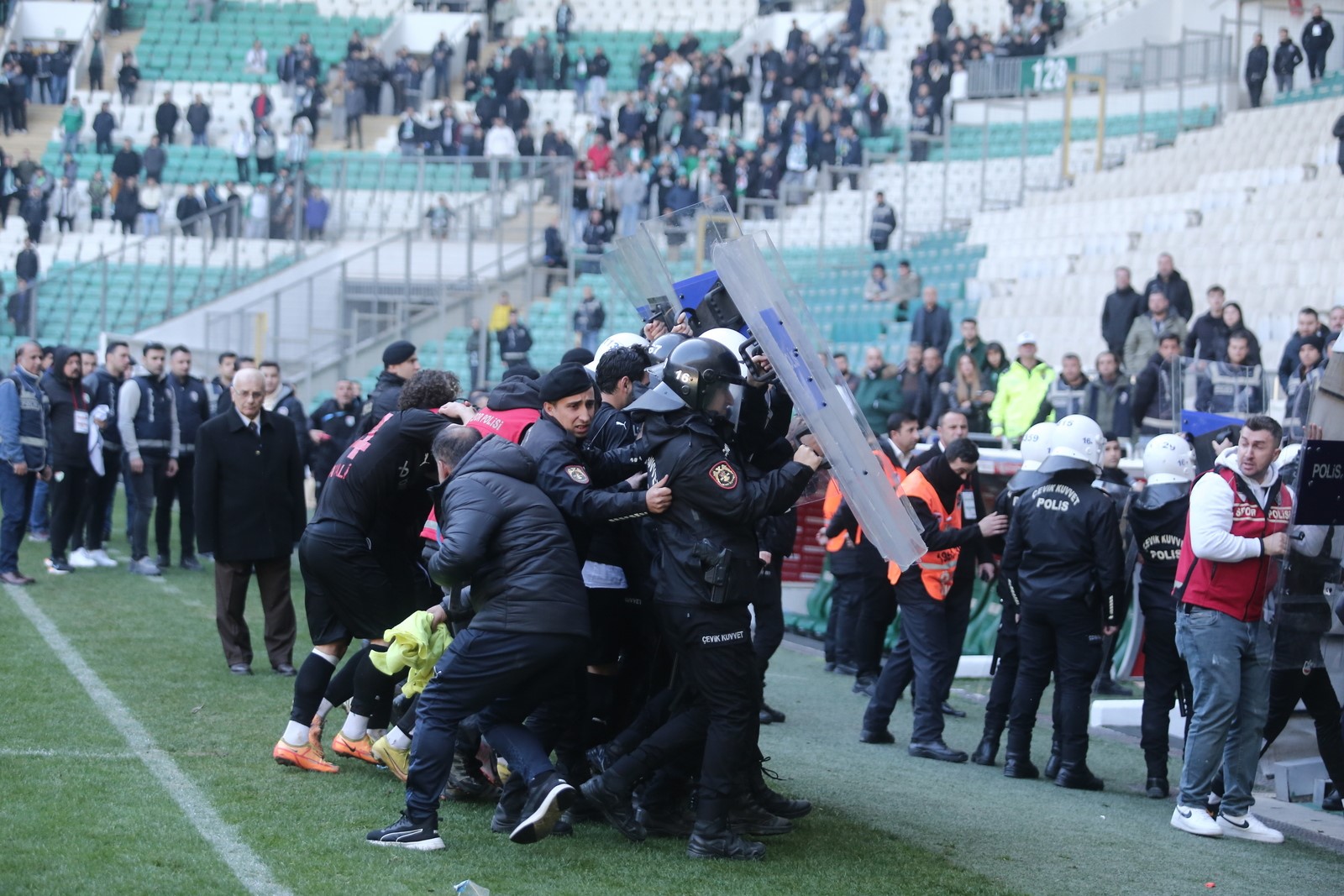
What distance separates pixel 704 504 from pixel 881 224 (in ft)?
59.4

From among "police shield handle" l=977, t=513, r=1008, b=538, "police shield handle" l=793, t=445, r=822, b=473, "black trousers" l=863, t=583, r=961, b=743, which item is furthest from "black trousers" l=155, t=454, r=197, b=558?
"police shield handle" l=793, t=445, r=822, b=473

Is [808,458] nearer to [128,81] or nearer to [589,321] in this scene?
[589,321]

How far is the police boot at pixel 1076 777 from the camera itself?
Result: 26.8ft

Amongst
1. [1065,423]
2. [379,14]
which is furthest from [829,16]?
[1065,423]

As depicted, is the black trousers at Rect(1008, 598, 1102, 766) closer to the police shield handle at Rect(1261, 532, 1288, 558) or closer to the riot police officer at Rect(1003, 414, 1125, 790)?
the riot police officer at Rect(1003, 414, 1125, 790)

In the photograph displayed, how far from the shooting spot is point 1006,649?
28.9 ft

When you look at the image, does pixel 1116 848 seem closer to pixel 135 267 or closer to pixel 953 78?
pixel 135 267

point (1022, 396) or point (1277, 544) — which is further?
point (1022, 396)

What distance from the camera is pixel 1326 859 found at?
6992 millimetres

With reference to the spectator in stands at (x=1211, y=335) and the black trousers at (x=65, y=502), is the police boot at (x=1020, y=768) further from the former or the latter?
the black trousers at (x=65, y=502)

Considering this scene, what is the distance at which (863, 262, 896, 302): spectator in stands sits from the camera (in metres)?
21.7

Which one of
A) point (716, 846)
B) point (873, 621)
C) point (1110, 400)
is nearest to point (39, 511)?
point (873, 621)

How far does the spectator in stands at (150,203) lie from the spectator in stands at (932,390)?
15.7m

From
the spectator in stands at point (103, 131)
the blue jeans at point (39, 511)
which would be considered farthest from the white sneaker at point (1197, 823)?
the spectator in stands at point (103, 131)
